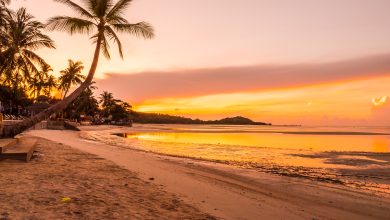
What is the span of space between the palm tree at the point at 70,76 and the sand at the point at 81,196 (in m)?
56.9

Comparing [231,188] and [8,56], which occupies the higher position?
[8,56]

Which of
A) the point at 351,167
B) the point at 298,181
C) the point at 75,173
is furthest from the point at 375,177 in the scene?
the point at 75,173

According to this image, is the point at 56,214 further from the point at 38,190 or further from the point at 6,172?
the point at 6,172

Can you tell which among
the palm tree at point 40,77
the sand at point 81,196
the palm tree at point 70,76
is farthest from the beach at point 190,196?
the palm tree at point 70,76

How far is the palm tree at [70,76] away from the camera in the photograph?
61469 mm

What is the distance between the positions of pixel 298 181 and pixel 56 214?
780cm

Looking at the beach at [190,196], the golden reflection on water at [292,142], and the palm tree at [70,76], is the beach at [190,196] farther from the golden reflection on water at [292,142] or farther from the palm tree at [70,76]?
the palm tree at [70,76]

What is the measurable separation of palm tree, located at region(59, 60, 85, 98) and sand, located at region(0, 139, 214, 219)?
5694 cm

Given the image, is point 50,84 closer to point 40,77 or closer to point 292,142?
point 40,77

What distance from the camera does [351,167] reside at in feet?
46.6

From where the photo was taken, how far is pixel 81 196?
5641 mm

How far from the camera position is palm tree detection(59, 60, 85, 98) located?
6147 centimetres

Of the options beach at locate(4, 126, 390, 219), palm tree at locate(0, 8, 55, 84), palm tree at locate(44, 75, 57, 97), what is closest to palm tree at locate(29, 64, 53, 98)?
palm tree at locate(0, 8, 55, 84)

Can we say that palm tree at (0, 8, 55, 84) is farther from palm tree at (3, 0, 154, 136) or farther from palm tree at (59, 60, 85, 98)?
palm tree at (59, 60, 85, 98)
